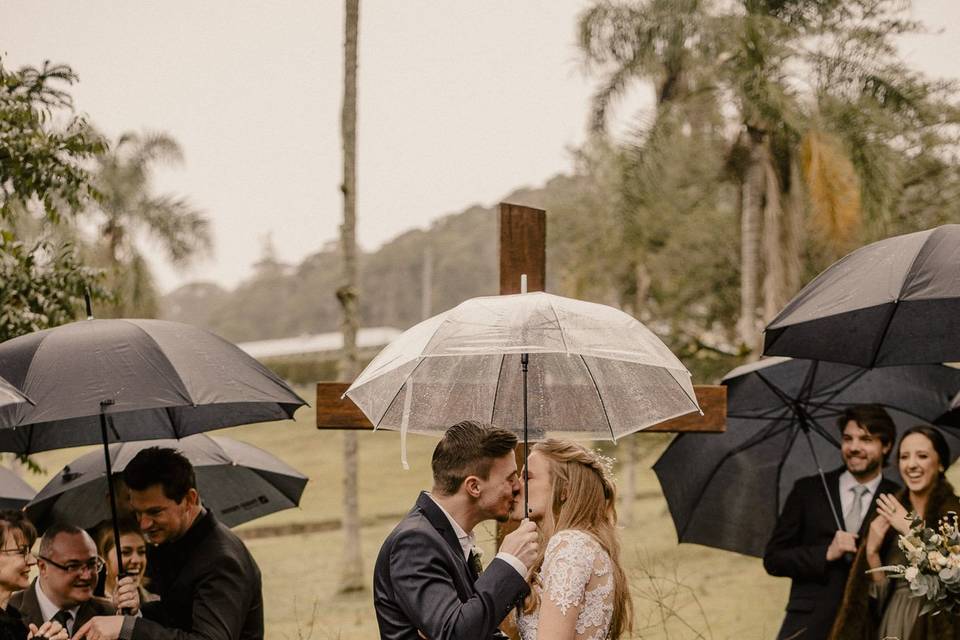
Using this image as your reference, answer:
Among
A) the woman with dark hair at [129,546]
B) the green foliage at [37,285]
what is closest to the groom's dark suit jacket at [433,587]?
the woman with dark hair at [129,546]

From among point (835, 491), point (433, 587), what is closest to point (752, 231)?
point (835, 491)

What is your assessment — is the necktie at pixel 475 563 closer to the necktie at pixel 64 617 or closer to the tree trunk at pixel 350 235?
the necktie at pixel 64 617

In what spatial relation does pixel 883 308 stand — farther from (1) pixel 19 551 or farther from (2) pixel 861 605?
(1) pixel 19 551

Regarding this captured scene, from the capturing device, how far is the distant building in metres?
56.8

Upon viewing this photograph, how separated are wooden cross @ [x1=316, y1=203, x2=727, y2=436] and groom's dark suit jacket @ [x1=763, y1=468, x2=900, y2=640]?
2.53 feet

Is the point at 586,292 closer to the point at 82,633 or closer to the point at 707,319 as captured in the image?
the point at 707,319

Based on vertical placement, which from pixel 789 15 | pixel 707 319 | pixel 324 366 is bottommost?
pixel 324 366

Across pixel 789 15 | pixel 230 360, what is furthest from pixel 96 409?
pixel 789 15

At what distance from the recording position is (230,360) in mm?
4363

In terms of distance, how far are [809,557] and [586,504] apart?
2.51 metres

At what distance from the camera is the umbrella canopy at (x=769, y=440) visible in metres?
6.41

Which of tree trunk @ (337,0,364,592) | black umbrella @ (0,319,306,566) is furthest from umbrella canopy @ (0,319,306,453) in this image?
tree trunk @ (337,0,364,592)

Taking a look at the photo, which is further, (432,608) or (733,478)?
(733,478)

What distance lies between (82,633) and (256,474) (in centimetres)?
239
